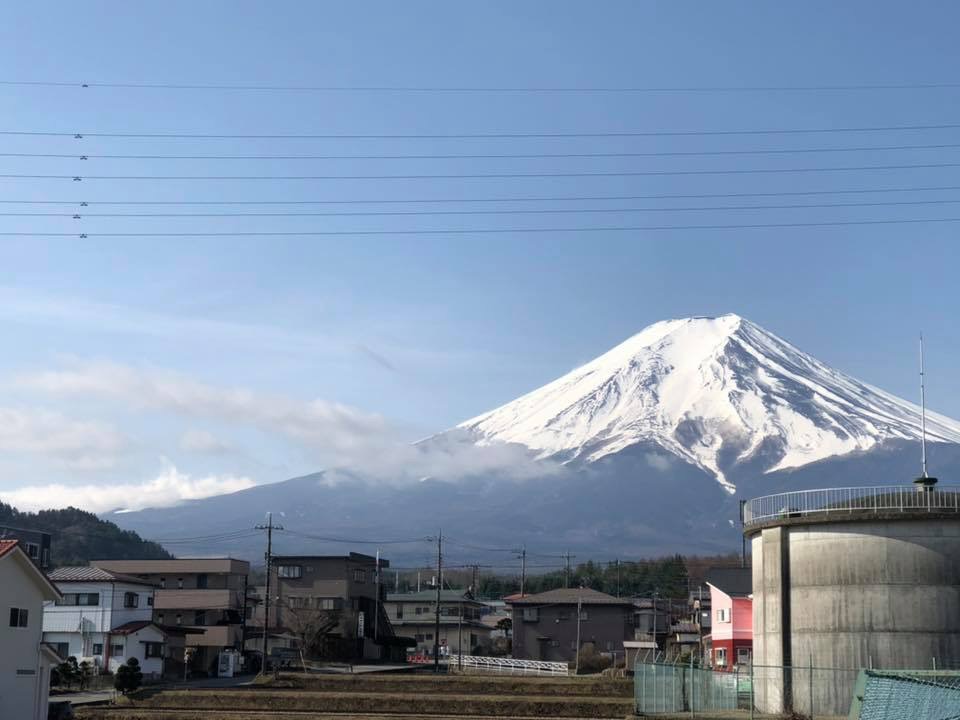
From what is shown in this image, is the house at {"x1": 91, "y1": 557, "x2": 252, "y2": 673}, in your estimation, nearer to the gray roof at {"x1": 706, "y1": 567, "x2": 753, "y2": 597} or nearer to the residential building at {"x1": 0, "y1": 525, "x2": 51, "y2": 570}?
the residential building at {"x1": 0, "y1": 525, "x2": 51, "y2": 570}

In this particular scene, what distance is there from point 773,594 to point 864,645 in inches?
137

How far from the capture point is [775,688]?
118 ft

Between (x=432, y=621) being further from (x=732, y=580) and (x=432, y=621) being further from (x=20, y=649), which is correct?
(x=20, y=649)

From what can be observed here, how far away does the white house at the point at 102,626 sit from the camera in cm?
6297

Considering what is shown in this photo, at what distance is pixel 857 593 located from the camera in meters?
34.5

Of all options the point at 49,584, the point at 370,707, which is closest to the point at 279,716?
the point at 370,707

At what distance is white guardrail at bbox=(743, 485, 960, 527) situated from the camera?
34.5 metres

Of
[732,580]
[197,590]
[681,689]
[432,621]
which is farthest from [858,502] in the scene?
[432,621]

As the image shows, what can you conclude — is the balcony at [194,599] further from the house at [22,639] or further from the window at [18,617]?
the window at [18,617]

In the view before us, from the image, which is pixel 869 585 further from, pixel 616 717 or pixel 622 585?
pixel 622 585

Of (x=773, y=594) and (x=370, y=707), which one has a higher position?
(x=773, y=594)

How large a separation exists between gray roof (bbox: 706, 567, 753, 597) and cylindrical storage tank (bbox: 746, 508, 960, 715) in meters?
24.2

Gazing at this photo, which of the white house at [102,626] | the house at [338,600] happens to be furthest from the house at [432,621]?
the white house at [102,626]

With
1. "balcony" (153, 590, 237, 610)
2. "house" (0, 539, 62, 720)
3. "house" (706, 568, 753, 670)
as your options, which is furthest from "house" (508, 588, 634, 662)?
"house" (0, 539, 62, 720)
